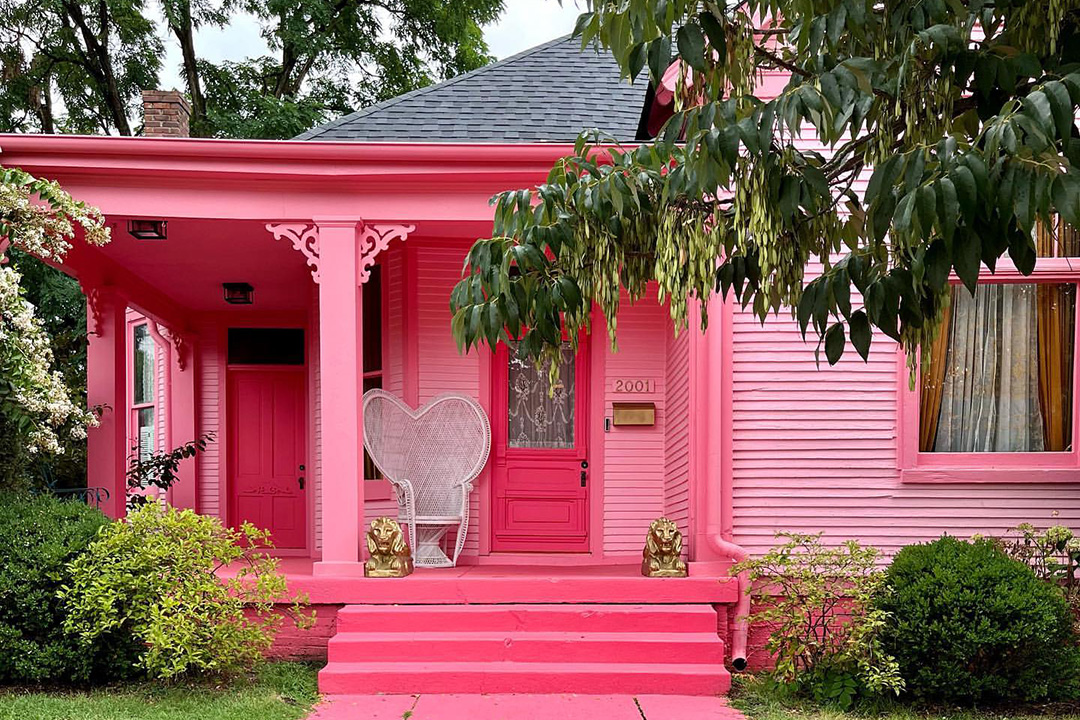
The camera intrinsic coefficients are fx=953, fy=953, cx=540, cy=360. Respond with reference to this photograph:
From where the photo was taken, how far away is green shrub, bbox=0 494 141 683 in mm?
5594

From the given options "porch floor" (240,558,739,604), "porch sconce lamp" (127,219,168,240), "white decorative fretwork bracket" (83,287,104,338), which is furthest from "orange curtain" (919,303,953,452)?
"white decorative fretwork bracket" (83,287,104,338)

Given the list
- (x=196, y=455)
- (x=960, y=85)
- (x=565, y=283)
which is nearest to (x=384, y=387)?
(x=196, y=455)

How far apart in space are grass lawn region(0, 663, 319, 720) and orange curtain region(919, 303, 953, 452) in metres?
4.51

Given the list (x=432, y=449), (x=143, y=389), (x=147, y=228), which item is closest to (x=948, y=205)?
(x=432, y=449)

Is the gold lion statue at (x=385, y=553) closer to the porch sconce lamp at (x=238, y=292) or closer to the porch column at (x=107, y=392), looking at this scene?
the porch column at (x=107, y=392)

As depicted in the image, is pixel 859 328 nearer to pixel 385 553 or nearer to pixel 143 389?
pixel 385 553

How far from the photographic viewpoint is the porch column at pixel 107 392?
8.80m

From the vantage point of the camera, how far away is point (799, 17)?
3.41m

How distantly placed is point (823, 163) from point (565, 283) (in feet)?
3.51

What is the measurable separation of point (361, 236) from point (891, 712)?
4612 millimetres

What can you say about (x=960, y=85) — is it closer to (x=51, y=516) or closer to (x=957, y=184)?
(x=957, y=184)

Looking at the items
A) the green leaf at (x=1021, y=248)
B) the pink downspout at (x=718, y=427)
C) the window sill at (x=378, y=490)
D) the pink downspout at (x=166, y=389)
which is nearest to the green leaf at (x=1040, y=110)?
the green leaf at (x=1021, y=248)

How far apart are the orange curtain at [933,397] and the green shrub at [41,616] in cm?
548

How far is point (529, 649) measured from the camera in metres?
6.12
